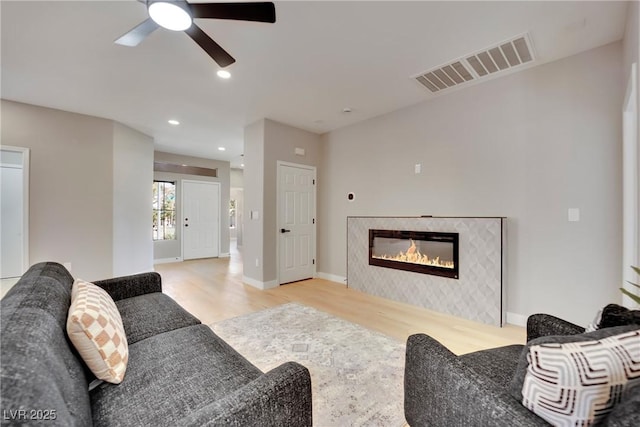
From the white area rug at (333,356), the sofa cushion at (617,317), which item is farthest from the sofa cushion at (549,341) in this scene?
the white area rug at (333,356)

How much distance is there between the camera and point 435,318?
3.15m

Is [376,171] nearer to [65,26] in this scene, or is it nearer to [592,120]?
[592,120]

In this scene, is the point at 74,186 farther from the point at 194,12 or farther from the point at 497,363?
the point at 497,363

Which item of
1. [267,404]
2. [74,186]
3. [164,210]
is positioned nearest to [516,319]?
[267,404]

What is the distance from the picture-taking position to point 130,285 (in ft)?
7.35

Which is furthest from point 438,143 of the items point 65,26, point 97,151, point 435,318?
point 97,151

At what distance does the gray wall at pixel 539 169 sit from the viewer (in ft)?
8.13

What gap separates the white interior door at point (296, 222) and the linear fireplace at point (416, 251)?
135 cm

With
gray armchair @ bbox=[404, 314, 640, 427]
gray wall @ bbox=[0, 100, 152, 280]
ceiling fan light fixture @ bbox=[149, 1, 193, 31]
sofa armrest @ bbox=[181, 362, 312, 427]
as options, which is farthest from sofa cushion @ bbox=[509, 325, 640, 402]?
gray wall @ bbox=[0, 100, 152, 280]

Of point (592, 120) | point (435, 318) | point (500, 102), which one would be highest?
point (500, 102)

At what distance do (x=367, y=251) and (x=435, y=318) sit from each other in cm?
137

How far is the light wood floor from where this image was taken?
2686 mm

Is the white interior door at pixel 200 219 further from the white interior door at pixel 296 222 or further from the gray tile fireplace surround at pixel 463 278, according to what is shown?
the gray tile fireplace surround at pixel 463 278

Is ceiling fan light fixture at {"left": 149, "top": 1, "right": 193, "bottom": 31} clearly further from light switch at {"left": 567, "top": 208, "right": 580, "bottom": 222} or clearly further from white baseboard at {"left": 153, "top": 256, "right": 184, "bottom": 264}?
white baseboard at {"left": 153, "top": 256, "right": 184, "bottom": 264}
